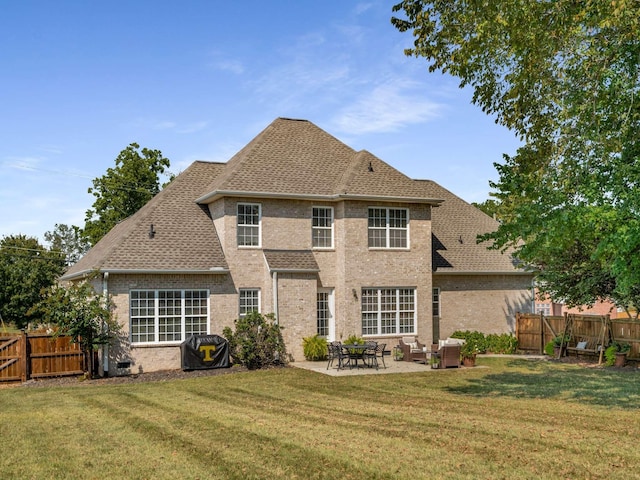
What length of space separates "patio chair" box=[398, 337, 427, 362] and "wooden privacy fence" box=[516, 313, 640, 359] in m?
6.30

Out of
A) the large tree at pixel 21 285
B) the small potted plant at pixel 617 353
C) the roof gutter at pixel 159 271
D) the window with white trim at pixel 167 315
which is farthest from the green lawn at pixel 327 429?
the large tree at pixel 21 285

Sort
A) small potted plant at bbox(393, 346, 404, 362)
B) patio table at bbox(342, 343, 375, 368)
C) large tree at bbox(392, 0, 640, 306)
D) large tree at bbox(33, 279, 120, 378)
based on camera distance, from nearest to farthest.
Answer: large tree at bbox(392, 0, 640, 306) < large tree at bbox(33, 279, 120, 378) < patio table at bbox(342, 343, 375, 368) < small potted plant at bbox(393, 346, 404, 362)

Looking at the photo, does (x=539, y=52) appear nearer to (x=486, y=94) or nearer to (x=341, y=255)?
(x=486, y=94)

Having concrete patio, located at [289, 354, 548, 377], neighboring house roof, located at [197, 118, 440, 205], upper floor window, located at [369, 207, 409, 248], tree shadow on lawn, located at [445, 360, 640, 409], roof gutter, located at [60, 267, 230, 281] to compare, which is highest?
neighboring house roof, located at [197, 118, 440, 205]

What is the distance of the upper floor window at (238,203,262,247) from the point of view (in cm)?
2528

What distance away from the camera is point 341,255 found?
85.1 ft

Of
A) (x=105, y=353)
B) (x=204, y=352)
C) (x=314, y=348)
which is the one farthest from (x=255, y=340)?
(x=105, y=353)

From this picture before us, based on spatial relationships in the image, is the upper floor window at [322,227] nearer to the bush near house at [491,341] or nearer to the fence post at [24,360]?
the bush near house at [491,341]

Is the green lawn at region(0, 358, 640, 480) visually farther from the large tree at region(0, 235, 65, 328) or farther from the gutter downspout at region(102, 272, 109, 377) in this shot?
the large tree at region(0, 235, 65, 328)

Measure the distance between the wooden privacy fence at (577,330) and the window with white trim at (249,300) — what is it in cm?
1223

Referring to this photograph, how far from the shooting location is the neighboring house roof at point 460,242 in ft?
96.7

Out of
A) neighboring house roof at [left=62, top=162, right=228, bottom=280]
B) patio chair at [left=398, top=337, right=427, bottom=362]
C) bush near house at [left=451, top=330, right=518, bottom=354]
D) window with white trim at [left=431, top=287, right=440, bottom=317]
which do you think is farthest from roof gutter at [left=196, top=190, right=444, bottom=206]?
bush near house at [left=451, top=330, right=518, bottom=354]

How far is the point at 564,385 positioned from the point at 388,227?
9.74 m

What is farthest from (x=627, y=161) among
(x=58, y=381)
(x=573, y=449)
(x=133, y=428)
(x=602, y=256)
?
(x=58, y=381)
